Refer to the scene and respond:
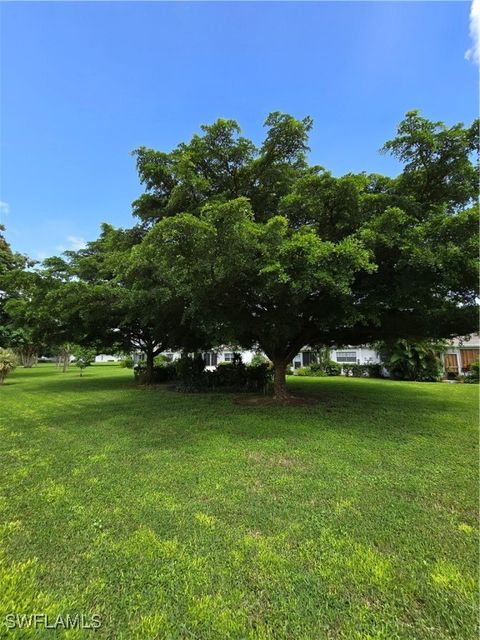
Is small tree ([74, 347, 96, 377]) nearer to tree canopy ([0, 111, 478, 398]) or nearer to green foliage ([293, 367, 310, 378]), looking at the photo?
tree canopy ([0, 111, 478, 398])

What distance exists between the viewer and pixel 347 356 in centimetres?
2669

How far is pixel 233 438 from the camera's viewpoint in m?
6.25

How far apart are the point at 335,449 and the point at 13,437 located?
19.6 ft

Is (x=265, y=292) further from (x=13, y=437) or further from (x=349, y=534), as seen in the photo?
(x=13, y=437)

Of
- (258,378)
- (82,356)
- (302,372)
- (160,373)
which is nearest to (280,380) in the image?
(258,378)

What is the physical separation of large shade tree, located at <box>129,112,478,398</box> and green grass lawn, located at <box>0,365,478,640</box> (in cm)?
291

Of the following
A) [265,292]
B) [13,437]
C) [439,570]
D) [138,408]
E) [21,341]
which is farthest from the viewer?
[21,341]

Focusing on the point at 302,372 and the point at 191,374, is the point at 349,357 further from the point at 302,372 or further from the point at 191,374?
the point at 191,374

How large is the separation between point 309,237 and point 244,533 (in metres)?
4.59

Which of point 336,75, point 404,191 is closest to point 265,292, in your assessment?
point 404,191

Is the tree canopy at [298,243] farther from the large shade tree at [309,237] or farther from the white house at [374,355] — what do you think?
the white house at [374,355]

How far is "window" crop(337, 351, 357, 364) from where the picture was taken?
86.5 ft

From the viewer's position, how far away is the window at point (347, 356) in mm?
26359

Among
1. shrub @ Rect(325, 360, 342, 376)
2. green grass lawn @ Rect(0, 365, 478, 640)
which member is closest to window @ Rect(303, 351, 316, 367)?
shrub @ Rect(325, 360, 342, 376)
